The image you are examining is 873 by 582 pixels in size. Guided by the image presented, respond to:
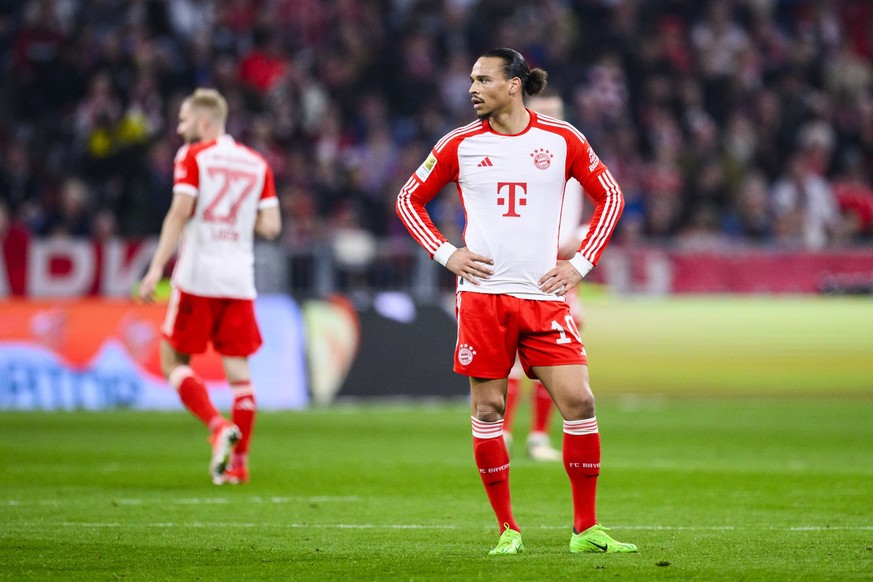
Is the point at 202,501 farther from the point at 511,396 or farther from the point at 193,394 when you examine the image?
the point at 511,396

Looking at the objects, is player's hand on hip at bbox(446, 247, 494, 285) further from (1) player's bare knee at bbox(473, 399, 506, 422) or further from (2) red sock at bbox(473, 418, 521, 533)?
(2) red sock at bbox(473, 418, 521, 533)

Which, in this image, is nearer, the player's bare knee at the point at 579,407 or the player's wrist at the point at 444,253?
the player's bare knee at the point at 579,407

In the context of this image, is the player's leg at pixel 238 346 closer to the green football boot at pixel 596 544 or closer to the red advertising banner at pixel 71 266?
the green football boot at pixel 596 544

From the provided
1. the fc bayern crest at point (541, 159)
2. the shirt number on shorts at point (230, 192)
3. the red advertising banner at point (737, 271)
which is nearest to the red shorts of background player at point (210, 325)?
the shirt number on shorts at point (230, 192)

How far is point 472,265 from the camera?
264 inches

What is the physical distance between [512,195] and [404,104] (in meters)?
16.4

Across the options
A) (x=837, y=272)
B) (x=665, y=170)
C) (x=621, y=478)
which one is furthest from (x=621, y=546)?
(x=665, y=170)

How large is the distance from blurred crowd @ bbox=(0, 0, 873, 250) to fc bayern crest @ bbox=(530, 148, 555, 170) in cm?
1205

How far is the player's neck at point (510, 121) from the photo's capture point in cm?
679

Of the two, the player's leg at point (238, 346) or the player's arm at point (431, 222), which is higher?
the player's arm at point (431, 222)

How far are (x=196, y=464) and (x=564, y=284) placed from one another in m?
5.26

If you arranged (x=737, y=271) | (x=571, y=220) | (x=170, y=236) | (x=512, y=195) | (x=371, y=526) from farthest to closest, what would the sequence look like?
(x=737, y=271) < (x=571, y=220) < (x=170, y=236) < (x=371, y=526) < (x=512, y=195)

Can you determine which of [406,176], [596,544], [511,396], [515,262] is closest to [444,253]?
[515,262]

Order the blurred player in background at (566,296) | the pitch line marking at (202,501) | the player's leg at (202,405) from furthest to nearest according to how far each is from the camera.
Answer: the blurred player in background at (566,296) → the player's leg at (202,405) → the pitch line marking at (202,501)
